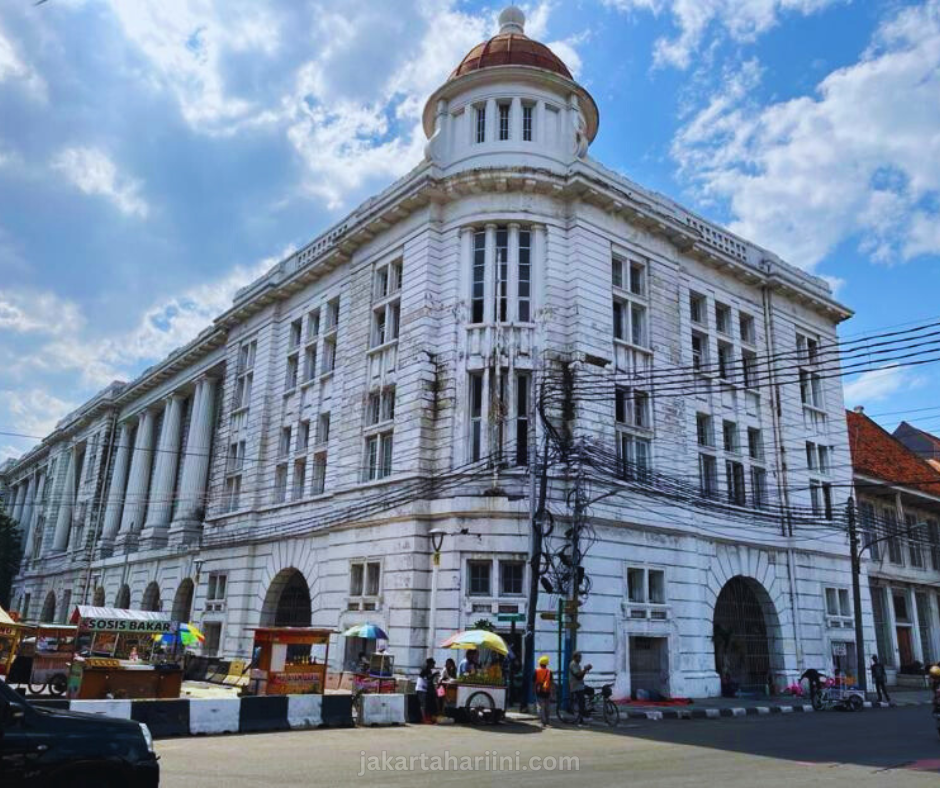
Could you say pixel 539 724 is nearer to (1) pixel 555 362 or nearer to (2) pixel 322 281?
(1) pixel 555 362

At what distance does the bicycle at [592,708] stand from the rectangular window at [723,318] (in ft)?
57.7

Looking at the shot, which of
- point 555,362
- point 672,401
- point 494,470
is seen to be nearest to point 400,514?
point 494,470

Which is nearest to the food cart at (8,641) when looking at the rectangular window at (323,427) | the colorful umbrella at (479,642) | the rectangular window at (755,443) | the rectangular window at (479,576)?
the rectangular window at (323,427)

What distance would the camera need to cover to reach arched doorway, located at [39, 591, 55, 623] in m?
62.0

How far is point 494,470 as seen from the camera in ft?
80.5

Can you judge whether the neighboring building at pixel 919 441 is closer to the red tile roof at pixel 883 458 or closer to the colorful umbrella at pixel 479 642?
the red tile roof at pixel 883 458

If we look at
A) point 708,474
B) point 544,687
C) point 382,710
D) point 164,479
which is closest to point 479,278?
point 708,474

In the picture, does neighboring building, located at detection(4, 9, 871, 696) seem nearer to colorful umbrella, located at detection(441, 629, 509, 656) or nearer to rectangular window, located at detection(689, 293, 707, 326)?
rectangular window, located at detection(689, 293, 707, 326)

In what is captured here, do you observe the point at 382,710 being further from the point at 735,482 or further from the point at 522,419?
the point at 735,482

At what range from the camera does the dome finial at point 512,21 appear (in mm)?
33750

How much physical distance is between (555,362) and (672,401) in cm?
579

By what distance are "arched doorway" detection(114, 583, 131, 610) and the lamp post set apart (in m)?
29.8

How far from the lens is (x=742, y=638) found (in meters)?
30.2

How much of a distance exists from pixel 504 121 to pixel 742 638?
2159 cm
